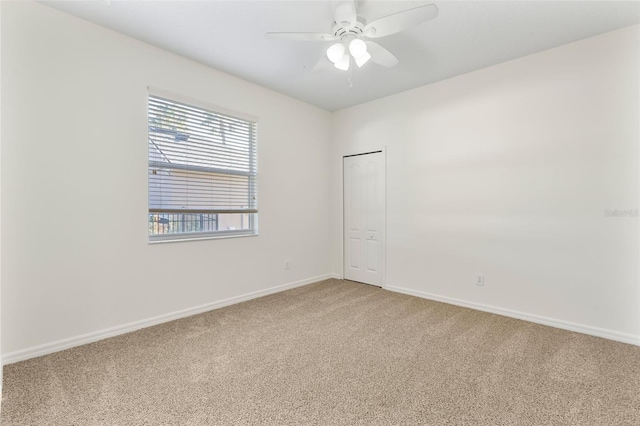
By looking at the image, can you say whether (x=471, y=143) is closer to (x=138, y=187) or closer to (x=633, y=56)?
(x=633, y=56)

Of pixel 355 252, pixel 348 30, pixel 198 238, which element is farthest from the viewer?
pixel 355 252

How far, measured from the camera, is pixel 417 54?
115 inches

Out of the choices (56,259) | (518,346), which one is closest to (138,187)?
(56,259)

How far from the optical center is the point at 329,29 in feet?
8.25

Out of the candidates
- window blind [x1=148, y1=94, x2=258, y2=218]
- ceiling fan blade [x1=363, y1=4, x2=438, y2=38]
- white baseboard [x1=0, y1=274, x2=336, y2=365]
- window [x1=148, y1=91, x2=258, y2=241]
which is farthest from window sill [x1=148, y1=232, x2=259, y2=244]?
ceiling fan blade [x1=363, y1=4, x2=438, y2=38]

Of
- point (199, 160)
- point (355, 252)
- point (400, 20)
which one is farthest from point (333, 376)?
point (355, 252)

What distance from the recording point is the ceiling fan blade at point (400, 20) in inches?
71.2

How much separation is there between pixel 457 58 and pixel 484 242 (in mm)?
1975

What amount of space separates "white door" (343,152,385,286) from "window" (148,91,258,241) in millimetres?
1540

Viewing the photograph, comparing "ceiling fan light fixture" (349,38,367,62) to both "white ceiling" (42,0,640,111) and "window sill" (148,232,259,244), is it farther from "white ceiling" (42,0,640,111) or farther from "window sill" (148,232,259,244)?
"window sill" (148,232,259,244)

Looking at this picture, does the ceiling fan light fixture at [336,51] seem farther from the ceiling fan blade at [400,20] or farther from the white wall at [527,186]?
the white wall at [527,186]

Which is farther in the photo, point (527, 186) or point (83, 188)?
point (527, 186)

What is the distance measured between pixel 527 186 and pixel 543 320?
133cm

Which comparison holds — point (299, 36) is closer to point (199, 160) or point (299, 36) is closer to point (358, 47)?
point (358, 47)
